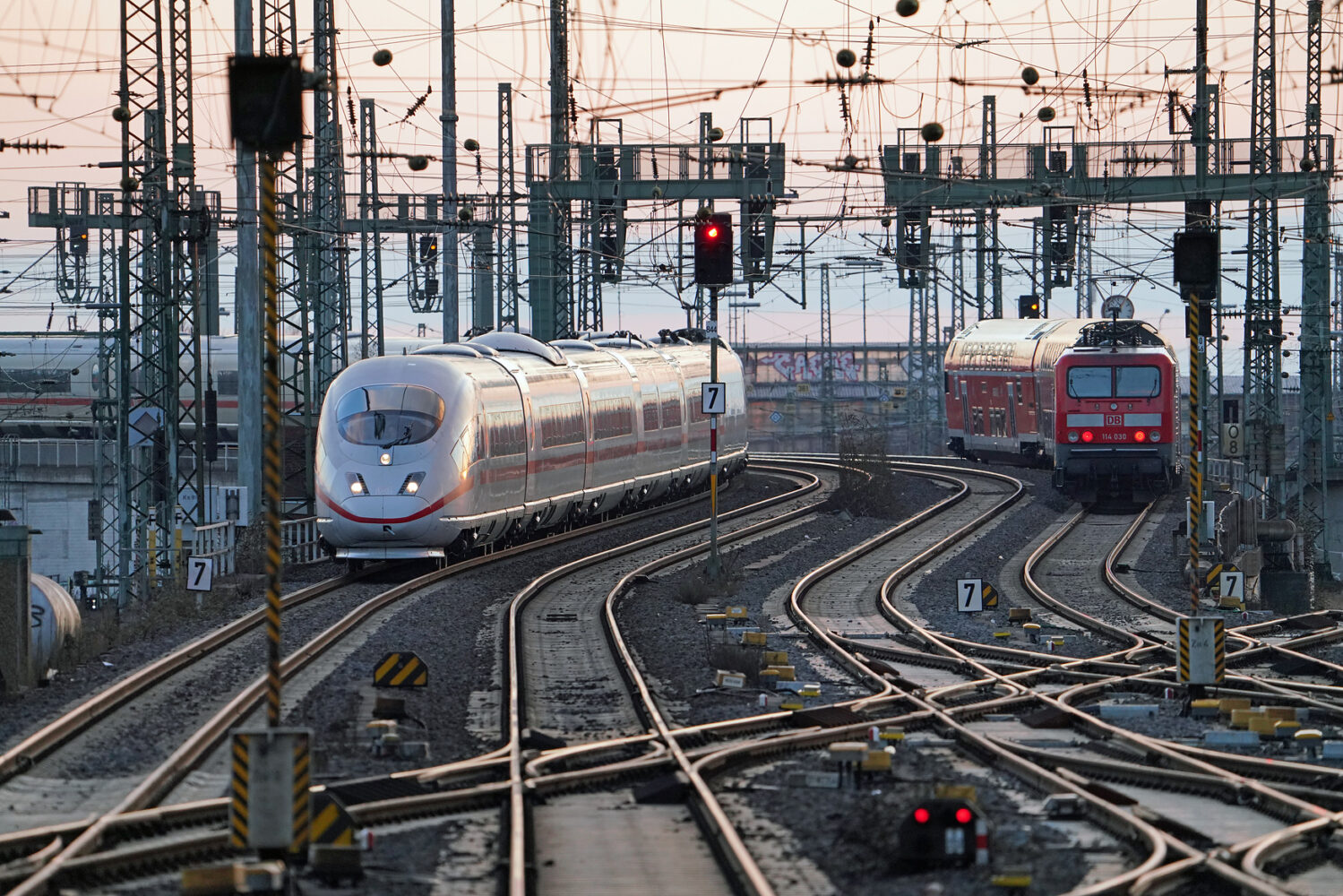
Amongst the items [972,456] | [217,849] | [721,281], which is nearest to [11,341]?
[972,456]

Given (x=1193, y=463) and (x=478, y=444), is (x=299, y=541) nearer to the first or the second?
(x=478, y=444)

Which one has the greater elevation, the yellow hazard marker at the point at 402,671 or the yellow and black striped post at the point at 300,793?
the yellow and black striped post at the point at 300,793

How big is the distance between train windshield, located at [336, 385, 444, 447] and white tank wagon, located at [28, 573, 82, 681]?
22.7 ft

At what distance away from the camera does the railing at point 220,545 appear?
27680 millimetres

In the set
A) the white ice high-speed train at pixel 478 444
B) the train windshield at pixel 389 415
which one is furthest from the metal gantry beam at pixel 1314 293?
the train windshield at pixel 389 415

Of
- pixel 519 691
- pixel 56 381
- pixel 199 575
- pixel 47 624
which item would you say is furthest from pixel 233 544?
pixel 56 381

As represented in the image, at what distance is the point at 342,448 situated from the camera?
2628 centimetres

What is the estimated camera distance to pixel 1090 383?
123ft

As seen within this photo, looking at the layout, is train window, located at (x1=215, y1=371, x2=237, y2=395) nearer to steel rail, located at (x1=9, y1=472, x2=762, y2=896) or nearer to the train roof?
the train roof

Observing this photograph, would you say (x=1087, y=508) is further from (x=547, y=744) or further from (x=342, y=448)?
(x=547, y=744)

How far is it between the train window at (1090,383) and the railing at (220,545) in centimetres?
1660

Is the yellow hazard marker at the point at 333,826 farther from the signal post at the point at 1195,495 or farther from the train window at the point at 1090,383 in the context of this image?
the train window at the point at 1090,383

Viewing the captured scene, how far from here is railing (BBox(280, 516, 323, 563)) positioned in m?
29.6

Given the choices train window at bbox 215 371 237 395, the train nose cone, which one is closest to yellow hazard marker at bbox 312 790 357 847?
the train nose cone
